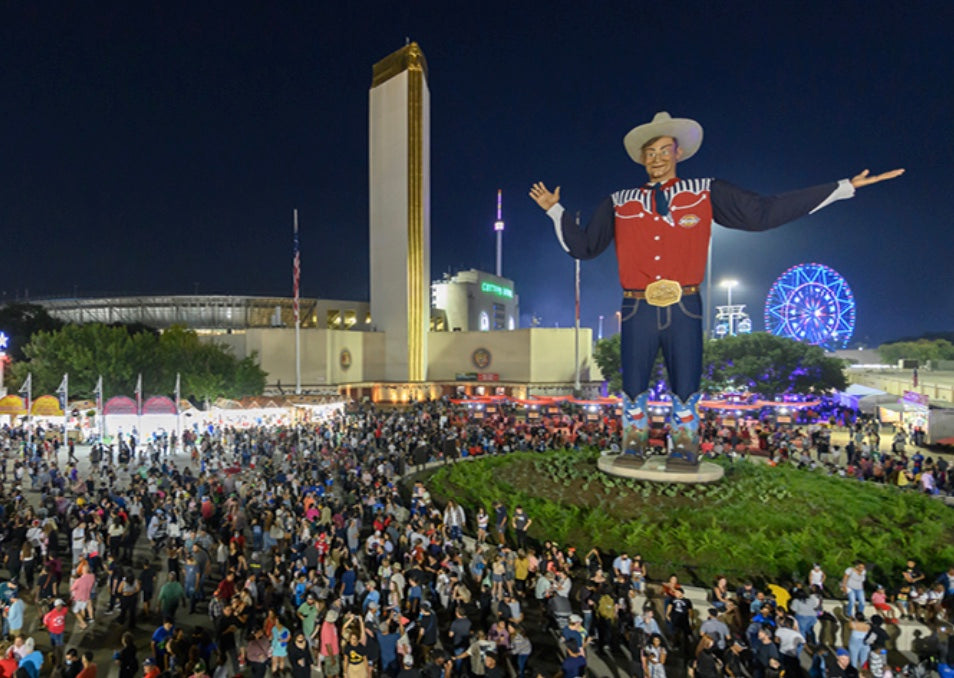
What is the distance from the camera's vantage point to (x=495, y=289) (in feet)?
309

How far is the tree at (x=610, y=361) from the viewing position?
46.0 m

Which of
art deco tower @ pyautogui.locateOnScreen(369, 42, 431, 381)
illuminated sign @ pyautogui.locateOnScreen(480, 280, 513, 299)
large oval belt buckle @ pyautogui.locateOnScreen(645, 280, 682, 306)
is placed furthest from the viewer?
illuminated sign @ pyautogui.locateOnScreen(480, 280, 513, 299)

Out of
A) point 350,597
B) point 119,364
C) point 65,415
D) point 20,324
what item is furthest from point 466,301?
point 350,597

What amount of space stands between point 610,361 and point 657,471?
3439cm

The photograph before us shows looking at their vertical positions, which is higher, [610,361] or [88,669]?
[610,361]

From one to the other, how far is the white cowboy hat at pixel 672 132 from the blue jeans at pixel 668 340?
3614 millimetres

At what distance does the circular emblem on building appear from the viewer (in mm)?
56344

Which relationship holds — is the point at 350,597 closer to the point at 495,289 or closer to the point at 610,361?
the point at 610,361

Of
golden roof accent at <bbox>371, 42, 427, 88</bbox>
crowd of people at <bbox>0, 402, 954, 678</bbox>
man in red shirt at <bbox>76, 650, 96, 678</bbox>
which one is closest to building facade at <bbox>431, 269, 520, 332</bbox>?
golden roof accent at <bbox>371, 42, 427, 88</bbox>

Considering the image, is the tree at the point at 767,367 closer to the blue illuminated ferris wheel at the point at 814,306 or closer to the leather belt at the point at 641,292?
the blue illuminated ferris wheel at the point at 814,306

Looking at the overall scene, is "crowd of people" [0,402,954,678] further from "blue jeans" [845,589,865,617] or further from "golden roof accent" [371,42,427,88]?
"golden roof accent" [371,42,427,88]

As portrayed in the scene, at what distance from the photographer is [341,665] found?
791cm

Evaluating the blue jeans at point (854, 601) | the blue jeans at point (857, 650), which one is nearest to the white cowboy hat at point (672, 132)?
the blue jeans at point (854, 601)

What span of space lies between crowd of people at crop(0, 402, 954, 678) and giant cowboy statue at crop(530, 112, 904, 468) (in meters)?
4.60
